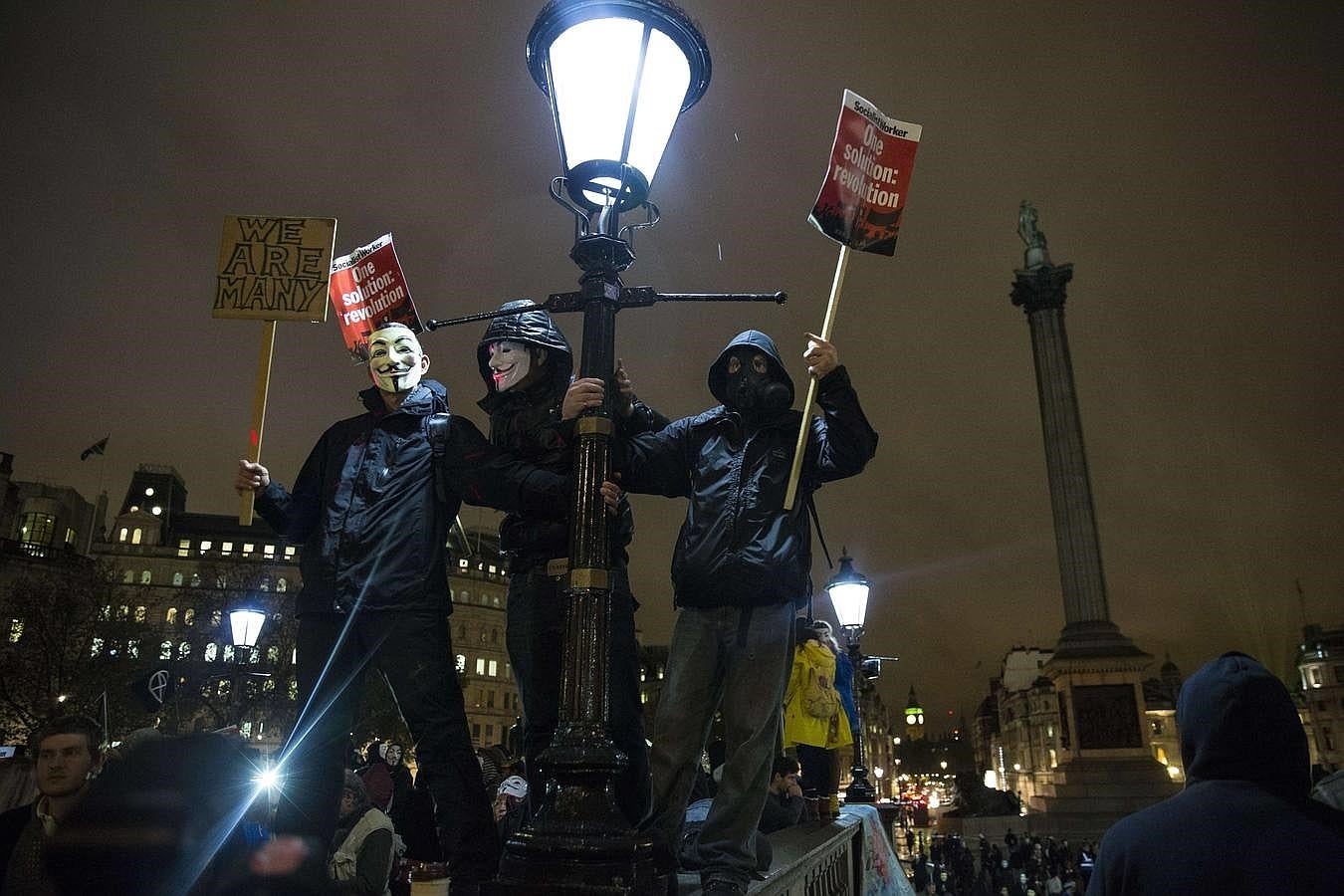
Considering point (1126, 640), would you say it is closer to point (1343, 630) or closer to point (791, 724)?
point (791, 724)

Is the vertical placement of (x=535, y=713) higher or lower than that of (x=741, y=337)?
lower

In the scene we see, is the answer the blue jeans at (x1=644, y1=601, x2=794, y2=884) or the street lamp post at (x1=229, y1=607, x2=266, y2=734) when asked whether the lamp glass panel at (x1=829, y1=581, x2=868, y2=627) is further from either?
the street lamp post at (x1=229, y1=607, x2=266, y2=734)

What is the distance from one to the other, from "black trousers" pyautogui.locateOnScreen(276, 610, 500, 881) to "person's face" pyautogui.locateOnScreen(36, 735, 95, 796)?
1.81 metres

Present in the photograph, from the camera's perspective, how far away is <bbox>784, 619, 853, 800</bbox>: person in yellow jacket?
8727mm

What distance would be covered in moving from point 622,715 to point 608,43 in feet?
10.5

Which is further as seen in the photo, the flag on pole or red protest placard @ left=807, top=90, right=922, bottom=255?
the flag on pole

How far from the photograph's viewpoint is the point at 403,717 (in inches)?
162

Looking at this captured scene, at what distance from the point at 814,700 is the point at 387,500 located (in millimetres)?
5727

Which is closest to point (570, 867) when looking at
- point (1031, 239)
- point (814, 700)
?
point (814, 700)

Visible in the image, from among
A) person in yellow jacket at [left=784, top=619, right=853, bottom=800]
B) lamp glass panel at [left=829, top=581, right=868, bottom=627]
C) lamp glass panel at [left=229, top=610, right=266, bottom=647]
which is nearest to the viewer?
person in yellow jacket at [left=784, top=619, right=853, bottom=800]

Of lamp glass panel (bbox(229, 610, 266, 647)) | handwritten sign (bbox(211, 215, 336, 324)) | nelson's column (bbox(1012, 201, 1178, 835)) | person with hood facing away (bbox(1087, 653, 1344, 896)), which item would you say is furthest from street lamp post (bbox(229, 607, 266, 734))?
nelson's column (bbox(1012, 201, 1178, 835))

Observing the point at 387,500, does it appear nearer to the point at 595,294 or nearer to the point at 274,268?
the point at 595,294

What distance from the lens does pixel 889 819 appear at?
14.9 meters

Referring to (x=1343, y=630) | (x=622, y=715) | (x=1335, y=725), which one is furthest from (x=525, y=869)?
(x=1343, y=630)
